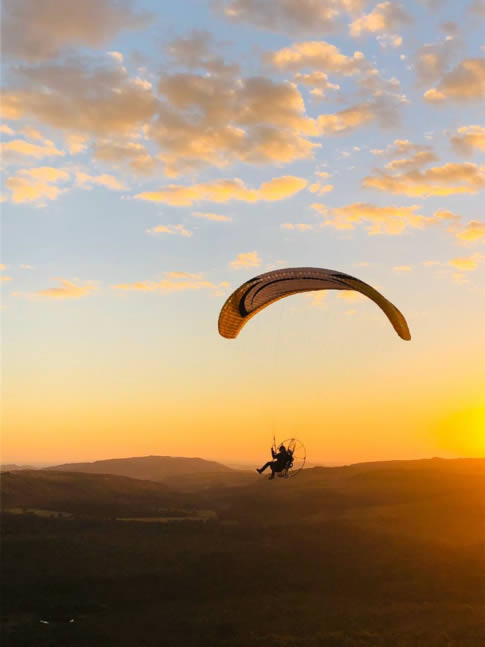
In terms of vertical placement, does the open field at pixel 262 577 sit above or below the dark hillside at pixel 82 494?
below

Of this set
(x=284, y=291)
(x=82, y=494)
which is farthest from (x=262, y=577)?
(x=82, y=494)

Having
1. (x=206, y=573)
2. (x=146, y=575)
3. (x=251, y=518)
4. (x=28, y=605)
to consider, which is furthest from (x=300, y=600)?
(x=251, y=518)

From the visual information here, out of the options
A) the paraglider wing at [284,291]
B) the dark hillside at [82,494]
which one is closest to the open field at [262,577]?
the dark hillside at [82,494]

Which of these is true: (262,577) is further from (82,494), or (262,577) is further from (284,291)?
Answer: (82,494)

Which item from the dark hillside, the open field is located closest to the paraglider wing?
the open field

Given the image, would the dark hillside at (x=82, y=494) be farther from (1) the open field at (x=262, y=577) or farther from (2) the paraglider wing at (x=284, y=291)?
(2) the paraglider wing at (x=284, y=291)

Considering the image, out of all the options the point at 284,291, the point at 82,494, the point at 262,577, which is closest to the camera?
the point at 284,291

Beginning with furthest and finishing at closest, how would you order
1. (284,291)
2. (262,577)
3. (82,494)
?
(82,494) → (262,577) → (284,291)

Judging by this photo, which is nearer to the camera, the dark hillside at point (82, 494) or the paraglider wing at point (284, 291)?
the paraglider wing at point (284, 291)

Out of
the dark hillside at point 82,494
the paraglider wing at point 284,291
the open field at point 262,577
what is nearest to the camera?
the paraglider wing at point 284,291

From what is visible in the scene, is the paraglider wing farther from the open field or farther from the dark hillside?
the dark hillside

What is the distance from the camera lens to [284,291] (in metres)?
24.5

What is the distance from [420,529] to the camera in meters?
55.5

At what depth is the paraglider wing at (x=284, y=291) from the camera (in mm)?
21828
